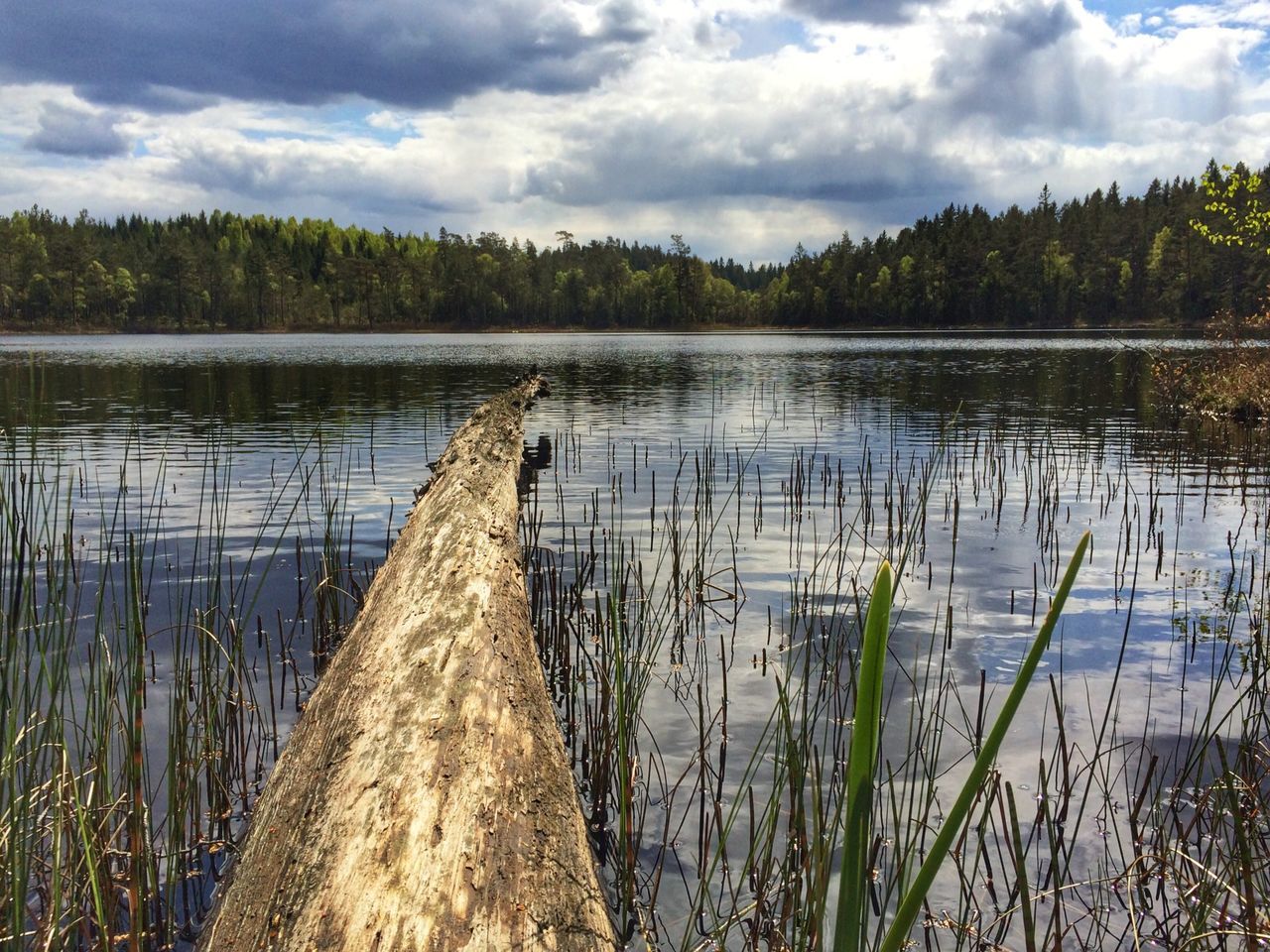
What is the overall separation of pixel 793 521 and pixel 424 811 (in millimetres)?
8733

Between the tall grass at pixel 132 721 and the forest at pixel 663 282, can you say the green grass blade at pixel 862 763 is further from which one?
the forest at pixel 663 282

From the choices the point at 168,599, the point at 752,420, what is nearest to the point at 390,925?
the point at 168,599

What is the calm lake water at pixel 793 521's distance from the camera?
5500 mm

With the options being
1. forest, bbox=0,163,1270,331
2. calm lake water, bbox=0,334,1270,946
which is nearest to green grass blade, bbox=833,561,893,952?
calm lake water, bbox=0,334,1270,946

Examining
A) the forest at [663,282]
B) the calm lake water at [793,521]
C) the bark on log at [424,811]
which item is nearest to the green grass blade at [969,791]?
the bark on log at [424,811]

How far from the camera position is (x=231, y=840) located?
436 cm

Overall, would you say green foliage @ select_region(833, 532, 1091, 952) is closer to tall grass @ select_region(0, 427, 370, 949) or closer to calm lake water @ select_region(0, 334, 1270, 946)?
calm lake water @ select_region(0, 334, 1270, 946)

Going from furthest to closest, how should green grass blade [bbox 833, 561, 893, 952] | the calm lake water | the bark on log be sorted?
1. the calm lake water
2. the bark on log
3. green grass blade [bbox 833, 561, 893, 952]

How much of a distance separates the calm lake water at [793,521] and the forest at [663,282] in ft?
280

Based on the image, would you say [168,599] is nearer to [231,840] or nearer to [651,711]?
[231,840]

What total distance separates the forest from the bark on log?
332 ft

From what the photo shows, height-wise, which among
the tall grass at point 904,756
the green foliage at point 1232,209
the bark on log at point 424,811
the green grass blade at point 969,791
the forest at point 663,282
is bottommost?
the tall grass at point 904,756

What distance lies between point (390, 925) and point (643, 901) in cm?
190

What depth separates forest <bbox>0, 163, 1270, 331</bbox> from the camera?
346 ft
